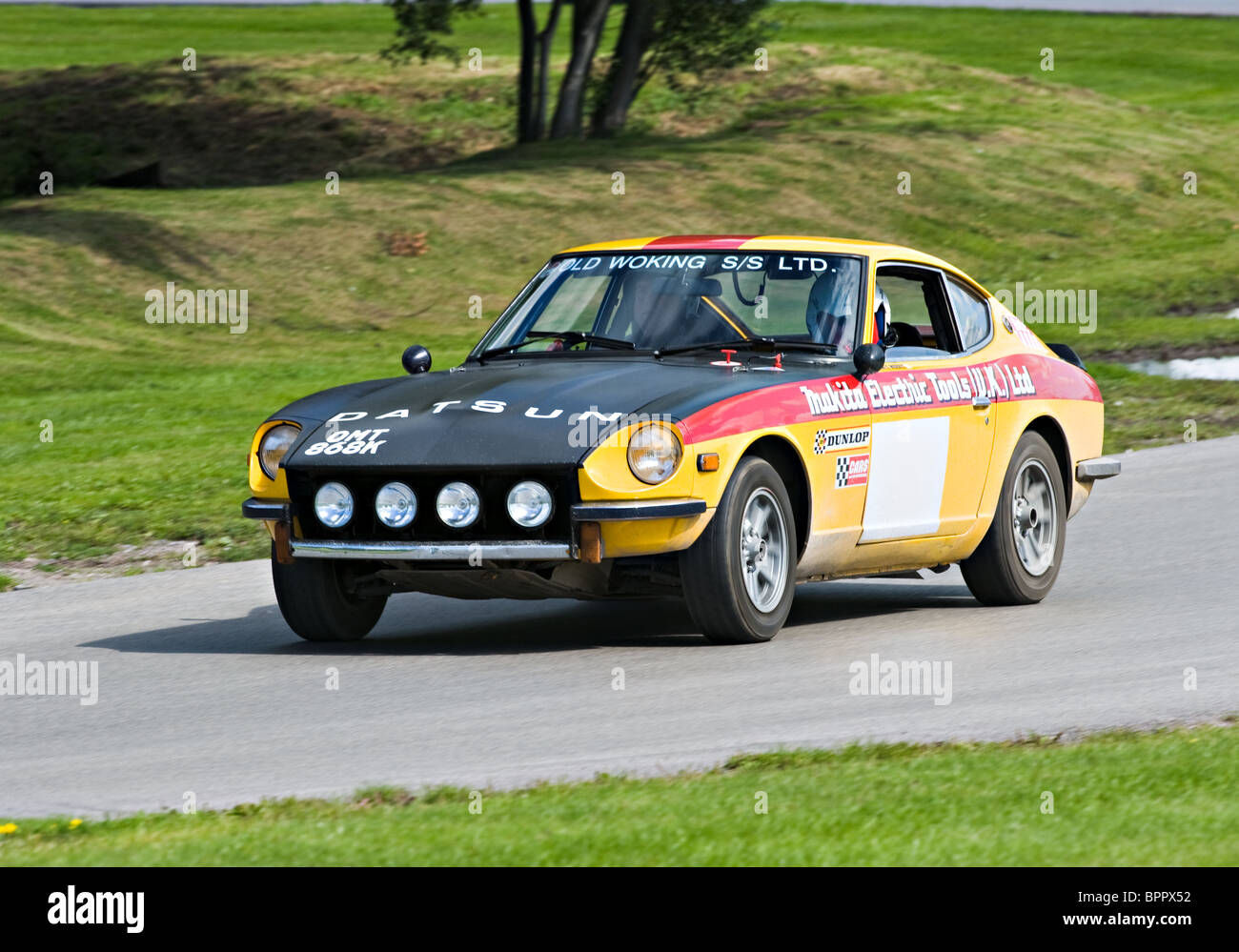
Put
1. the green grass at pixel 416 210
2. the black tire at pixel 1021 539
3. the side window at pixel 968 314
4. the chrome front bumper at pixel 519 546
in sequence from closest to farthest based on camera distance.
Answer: the chrome front bumper at pixel 519 546
the black tire at pixel 1021 539
the side window at pixel 968 314
the green grass at pixel 416 210

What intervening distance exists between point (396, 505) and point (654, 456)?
39.9 inches

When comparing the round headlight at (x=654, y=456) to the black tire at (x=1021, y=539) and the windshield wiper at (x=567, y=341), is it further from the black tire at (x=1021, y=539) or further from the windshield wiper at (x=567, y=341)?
the black tire at (x=1021, y=539)

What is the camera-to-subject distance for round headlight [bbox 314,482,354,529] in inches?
324

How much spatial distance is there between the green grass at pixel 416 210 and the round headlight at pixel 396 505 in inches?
162

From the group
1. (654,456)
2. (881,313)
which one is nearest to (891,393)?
(881,313)

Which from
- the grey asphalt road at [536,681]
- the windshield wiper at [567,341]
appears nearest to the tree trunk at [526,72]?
the grey asphalt road at [536,681]

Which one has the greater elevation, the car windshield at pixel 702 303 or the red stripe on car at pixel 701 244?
the red stripe on car at pixel 701 244

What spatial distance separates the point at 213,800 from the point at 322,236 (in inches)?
871

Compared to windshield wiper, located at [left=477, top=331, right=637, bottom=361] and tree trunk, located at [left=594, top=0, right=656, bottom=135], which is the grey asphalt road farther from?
tree trunk, located at [left=594, top=0, right=656, bottom=135]

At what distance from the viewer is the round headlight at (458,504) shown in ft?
26.3

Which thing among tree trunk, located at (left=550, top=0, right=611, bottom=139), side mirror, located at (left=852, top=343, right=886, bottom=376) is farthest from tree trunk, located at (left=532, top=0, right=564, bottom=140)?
side mirror, located at (left=852, top=343, right=886, bottom=376)

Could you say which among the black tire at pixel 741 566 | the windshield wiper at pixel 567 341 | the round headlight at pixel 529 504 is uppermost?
the windshield wiper at pixel 567 341

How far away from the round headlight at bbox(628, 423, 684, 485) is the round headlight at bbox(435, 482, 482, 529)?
1.99 ft
